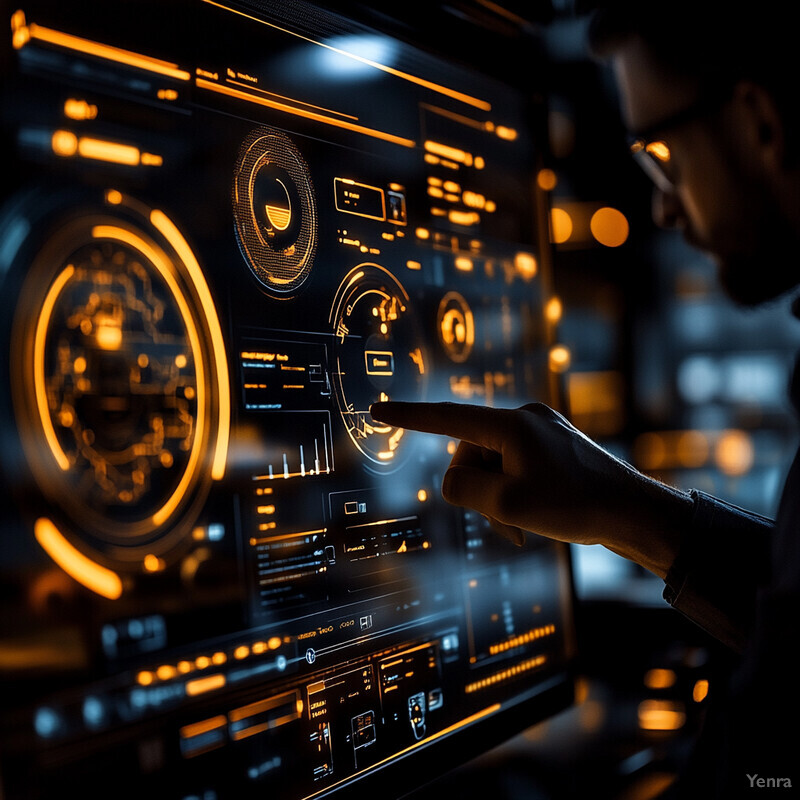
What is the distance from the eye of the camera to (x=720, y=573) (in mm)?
876

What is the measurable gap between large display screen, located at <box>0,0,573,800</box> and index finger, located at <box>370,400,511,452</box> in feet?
0.11

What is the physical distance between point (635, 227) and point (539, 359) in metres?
2.19

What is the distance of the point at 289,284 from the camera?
2.38 ft

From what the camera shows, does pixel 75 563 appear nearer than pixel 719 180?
Yes

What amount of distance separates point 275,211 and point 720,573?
0.59m

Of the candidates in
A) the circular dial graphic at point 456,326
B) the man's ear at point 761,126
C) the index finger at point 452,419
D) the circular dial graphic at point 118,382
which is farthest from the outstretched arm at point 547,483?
the man's ear at point 761,126

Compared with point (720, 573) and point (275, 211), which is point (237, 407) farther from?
point (720, 573)

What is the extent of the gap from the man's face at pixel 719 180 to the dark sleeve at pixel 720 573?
0.25 meters

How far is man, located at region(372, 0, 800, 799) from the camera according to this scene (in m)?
0.61

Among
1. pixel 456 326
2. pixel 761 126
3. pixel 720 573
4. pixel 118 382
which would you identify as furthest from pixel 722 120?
pixel 118 382

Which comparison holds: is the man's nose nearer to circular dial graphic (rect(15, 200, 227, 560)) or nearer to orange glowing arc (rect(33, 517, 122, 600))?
circular dial graphic (rect(15, 200, 227, 560))

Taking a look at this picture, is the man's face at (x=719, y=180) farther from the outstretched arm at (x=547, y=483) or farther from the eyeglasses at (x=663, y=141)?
the outstretched arm at (x=547, y=483)

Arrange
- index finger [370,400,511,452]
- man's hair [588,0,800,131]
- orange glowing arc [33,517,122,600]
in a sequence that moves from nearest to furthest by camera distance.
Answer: orange glowing arc [33,517,122,600] < man's hair [588,0,800,131] < index finger [370,400,511,452]

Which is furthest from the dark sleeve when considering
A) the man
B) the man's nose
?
the man's nose
